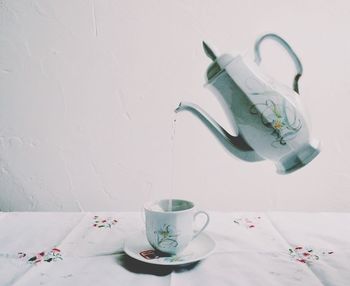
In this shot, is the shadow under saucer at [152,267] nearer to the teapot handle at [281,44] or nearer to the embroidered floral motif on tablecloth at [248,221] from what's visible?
the embroidered floral motif on tablecloth at [248,221]

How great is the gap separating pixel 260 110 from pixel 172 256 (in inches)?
10.8

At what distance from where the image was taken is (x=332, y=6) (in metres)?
0.98

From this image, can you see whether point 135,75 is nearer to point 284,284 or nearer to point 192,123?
point 192,123

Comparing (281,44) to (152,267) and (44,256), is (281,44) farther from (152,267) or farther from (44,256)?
(44,256)

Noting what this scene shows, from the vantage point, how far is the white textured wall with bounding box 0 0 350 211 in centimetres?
96

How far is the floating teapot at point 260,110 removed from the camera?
1.96 feet

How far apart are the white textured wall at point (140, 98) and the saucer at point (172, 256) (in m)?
0.32

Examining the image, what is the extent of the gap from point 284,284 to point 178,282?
153 mm

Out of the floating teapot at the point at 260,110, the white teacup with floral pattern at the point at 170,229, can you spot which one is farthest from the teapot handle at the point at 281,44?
the white teacup with floral pattern at the point at 170,229

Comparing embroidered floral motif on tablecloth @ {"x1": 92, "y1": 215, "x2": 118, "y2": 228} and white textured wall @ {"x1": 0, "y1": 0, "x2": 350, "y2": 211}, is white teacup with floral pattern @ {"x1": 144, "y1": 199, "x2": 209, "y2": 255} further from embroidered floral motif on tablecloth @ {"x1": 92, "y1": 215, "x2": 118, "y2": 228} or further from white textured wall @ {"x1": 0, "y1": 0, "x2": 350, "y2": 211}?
white textured wall @ {"x1": 0, "y1": 0, "x2": 350, "y2": 211}

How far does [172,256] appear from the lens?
62 centimetres

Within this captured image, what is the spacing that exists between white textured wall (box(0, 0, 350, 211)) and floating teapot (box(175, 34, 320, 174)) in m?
0.36

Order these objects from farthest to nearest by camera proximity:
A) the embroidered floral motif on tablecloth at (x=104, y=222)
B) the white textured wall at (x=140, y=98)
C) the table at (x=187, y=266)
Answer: the white textured wall at (x=140, y=98)
the embroidered floral motif on tablecloth at (x=104, y=222)
the table at (x=187, y=266)

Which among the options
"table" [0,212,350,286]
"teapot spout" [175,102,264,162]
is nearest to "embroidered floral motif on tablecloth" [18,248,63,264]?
"table" [0,212,350,286]
